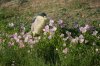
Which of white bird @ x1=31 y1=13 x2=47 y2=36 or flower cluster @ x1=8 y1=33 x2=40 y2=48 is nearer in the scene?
flower cluster @ x1=8 y1=33 x2=40 y2=48

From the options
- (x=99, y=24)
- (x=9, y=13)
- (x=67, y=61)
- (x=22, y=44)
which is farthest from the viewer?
(x=9, y=13)

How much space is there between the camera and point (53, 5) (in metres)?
11.5

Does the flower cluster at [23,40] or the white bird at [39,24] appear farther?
the white bird at [39,24]

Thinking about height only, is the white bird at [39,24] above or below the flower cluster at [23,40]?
below

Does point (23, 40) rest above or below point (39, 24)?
above

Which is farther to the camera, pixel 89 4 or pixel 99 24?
pixel 89 4

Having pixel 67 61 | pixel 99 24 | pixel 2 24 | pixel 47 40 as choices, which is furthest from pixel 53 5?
pixel 67 61

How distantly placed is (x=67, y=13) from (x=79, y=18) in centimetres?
55

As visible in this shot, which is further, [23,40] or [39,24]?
[39,24]

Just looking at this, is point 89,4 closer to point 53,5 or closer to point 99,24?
point 53,5

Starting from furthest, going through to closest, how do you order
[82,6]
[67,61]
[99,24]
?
[82,6] < [99,24] < [67,61]

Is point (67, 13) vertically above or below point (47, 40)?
below

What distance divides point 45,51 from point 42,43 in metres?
0.18

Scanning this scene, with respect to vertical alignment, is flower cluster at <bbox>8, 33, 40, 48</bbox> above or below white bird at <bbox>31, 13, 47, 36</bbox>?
above
